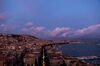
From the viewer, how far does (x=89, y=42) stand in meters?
35.1

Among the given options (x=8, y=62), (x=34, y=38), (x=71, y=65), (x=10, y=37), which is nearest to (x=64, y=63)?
(x=71, y=65)

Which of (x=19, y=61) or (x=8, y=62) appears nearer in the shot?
(x=8, y=62)

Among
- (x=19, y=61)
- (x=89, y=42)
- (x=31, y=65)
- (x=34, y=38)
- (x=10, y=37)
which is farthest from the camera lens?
(x=89, y=42)

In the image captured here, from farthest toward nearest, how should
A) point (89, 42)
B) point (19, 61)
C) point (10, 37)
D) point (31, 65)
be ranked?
1. point (89, 42)
2. point (10, 37)
3. point (19, 61)
4. point (31, 65)

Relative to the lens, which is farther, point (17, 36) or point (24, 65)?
point (17, 36)

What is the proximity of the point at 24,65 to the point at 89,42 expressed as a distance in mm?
28654

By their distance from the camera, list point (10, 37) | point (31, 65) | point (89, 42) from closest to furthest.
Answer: point (31, 65) → point (10, 37) → point (89, 42)

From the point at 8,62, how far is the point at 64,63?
152 cm

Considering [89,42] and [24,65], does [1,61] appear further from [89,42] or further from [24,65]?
[89,42]

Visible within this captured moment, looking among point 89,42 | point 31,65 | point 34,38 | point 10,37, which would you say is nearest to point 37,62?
point 31,65

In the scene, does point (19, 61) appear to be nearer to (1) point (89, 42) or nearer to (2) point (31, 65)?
(2) point (31, 65)

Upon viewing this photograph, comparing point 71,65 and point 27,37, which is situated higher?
point 27,37

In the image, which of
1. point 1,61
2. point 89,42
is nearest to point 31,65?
point 1,61

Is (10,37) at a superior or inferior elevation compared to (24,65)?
superior
